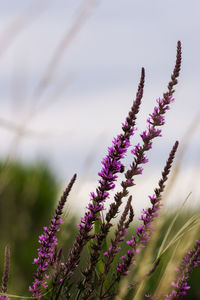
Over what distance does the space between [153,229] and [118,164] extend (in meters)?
0.33

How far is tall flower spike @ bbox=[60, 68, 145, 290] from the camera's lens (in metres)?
1.73

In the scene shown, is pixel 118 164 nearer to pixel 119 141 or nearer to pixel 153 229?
pixel 119 141

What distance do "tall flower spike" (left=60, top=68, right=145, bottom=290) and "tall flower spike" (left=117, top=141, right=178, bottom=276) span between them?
17cm

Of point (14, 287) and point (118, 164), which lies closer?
point (118, 164)

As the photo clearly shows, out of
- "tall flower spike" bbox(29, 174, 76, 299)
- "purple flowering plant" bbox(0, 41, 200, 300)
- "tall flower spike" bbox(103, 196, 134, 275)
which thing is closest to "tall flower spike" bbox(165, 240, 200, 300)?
"purple flowering plant" bbox(0, 41, 200, 300)

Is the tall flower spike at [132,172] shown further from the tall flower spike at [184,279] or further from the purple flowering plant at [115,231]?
the tall flower spike at [184,279]

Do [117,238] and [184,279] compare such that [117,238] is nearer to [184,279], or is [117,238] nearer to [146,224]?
[146,224]

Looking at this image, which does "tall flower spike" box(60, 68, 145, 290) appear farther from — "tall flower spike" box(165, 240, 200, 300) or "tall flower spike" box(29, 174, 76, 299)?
"tall flower spike" box(165, 240, 200, 300)

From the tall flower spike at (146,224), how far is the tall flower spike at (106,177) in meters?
0.17

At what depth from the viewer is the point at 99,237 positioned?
1799 millimetres

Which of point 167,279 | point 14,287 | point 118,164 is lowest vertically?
point 14,287

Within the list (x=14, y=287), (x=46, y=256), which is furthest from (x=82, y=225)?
(x=14, y=287)

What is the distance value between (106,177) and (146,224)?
0.28 meters

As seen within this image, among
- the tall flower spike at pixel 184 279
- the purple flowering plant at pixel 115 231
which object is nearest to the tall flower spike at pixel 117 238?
the purple flowering plant at pixel 115 231
